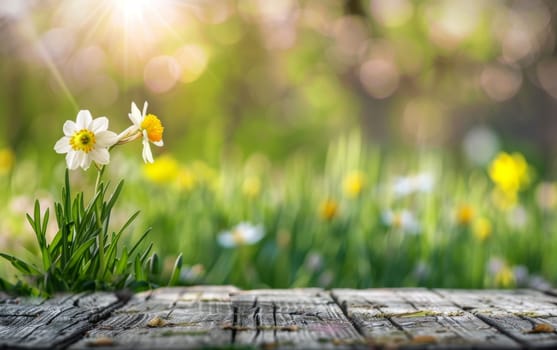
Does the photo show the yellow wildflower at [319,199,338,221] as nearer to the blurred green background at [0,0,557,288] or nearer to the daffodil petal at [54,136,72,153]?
the blurred green background at [0,0,557,288]

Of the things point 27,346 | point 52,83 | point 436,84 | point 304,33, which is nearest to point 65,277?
point 27,346

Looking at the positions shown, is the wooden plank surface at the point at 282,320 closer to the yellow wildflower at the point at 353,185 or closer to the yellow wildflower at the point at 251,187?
the yellow wildflower at the point at 353,185

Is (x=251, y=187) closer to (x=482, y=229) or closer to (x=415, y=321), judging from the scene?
(x=482, y=229)

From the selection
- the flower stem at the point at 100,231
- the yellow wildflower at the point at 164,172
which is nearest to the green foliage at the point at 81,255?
the flower stem at the point at 100,231

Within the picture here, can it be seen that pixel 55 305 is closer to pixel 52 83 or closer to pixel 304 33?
pixel 304 33

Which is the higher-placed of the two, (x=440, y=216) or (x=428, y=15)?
(x=428, y=15)

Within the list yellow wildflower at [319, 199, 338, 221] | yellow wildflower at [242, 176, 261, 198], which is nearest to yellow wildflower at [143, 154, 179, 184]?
yellow wildflower at [242, 176, 261, 198]
